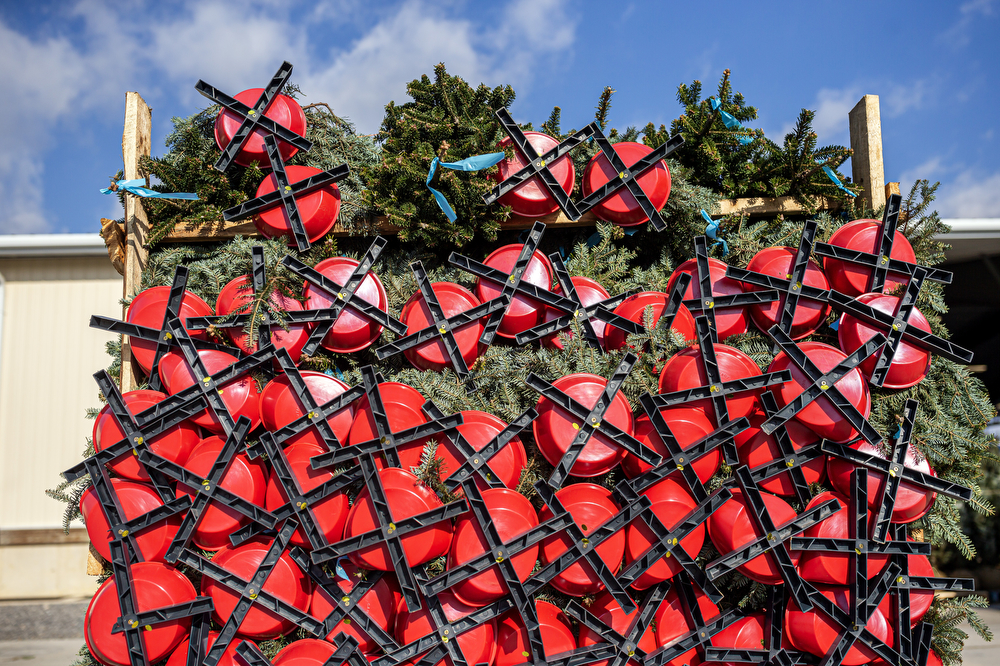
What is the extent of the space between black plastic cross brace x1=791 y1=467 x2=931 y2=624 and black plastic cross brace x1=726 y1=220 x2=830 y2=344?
31.2 inches

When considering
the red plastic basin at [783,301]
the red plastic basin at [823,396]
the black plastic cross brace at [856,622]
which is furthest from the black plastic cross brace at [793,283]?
the black plastic cross brace at [856,622]

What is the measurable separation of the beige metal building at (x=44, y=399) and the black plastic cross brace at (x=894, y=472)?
9.17 metres

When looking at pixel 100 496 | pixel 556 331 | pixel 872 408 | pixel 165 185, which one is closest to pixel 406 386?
pixel 556 331

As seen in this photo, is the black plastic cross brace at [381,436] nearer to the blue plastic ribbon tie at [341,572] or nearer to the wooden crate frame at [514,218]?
the blue plastic ribbon tie at [341,572]

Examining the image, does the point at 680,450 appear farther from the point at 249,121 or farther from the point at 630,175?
the point at 249,121

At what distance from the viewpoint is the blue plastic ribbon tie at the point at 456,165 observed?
2904 millimetres

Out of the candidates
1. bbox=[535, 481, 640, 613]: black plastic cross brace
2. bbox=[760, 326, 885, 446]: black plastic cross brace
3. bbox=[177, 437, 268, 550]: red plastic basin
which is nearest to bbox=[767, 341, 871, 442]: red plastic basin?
bbox=[760, 326, 885, 446]: black plastic cross brace

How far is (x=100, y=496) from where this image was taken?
8.95 feet

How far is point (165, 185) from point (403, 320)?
1.66 m

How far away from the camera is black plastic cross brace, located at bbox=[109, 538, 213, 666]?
8.43 feet

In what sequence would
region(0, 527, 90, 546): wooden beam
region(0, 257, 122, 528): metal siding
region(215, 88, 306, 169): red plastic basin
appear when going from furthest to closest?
region(0, 257, 122, 528): metal siding < region(0, 527, 90, 546): wooden beam < region(215, 88, 306, 169): red plastic basin

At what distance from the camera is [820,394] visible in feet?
8.45

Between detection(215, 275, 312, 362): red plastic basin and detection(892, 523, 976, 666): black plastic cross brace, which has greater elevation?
detection(215, 275, 312, 362): red plastic basin

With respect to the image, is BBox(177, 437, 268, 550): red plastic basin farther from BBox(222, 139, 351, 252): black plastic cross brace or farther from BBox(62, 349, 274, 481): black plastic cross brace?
BBox(222, 139, 351, 252): black plastic cross brace
